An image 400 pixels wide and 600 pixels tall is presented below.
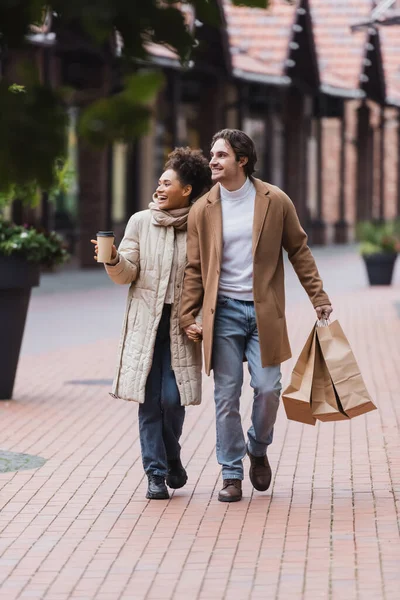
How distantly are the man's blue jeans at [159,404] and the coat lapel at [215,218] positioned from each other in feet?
1.29

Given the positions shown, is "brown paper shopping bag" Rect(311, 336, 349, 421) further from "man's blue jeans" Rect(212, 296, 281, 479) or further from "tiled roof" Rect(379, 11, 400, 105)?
"tiled roof" Rect(379, 11, 400, 105)

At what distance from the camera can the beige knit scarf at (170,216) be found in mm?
6449

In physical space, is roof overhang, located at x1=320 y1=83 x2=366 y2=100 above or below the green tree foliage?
below

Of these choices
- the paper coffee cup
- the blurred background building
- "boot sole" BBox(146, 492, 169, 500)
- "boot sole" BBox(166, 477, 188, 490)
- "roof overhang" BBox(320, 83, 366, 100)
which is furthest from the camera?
"roof overhang" BBox(320, 83, 366, 100)

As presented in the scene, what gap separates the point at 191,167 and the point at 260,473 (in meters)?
1.47

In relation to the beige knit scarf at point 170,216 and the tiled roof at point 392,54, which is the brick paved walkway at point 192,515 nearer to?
the beige knit scarf at point 170,216

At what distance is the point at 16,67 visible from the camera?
2885 mm

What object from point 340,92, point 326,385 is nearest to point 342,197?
point 340,92

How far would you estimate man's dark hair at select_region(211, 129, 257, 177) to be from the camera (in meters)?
6.39

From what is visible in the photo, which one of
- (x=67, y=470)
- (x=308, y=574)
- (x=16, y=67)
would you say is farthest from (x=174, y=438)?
(x=16, y=67)

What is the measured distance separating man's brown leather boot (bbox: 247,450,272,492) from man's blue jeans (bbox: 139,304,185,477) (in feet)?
1.35

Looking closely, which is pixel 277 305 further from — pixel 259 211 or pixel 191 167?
pixel 191 167

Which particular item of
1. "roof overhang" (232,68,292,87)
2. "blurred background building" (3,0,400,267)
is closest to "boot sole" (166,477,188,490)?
"blurred background building" (3,0,400,267)

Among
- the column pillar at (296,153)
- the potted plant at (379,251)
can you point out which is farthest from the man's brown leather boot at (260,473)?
the column pillar at (296,153)
